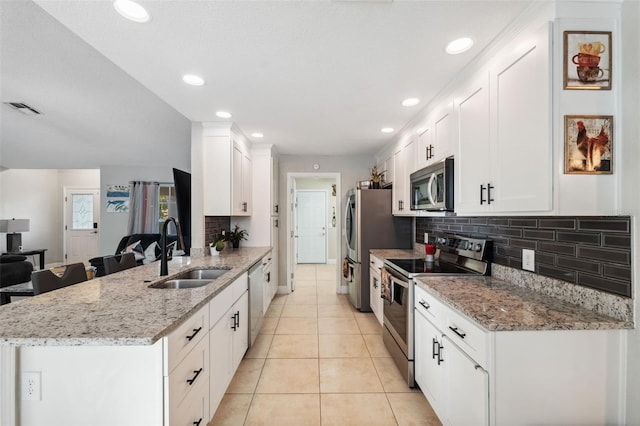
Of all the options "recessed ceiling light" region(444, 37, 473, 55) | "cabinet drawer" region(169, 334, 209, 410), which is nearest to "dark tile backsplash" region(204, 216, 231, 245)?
"cabinet drawer" region(169, 334, 209, 410)

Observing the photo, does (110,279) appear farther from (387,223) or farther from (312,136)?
(387,223)

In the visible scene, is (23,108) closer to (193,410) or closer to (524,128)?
(193,410)

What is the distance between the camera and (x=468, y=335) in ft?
4.42

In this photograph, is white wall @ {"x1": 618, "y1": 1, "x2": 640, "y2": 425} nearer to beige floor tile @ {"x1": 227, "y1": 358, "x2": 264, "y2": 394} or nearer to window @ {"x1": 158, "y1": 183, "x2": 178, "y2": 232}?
beige floor tile @ {"x1": 227, "y1": 358, "x2": 264, "y2": 394}

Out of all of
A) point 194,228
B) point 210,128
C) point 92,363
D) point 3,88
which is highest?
point 3,88

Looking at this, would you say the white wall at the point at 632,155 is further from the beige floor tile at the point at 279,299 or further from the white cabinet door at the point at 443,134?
the beige floor tile at the point at 279,299

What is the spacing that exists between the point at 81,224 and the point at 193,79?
746 centimetres

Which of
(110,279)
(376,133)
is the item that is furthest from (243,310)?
(376,133)

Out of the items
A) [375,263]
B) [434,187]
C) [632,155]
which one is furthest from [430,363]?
[375,263]

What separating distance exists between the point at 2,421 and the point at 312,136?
329 centimetres

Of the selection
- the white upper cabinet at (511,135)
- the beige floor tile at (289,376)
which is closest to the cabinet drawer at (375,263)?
the beige floor tile at (289,376)

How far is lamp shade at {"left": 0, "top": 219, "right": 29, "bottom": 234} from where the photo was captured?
6.11 m

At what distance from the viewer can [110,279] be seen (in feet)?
6.48

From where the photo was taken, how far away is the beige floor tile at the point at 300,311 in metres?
3.74
